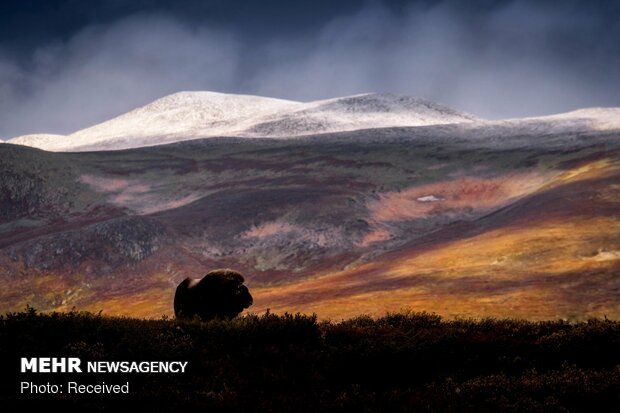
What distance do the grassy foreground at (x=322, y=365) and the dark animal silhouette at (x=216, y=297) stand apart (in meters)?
4.85

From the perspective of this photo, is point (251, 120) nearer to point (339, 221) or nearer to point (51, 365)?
point (339, 221)

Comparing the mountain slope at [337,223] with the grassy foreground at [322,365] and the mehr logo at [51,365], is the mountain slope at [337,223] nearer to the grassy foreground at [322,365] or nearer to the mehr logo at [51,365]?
the grassy foreground at [322,365]

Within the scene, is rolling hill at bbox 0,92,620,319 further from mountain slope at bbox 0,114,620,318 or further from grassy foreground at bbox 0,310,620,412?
grassy foreground at bbox 0,310,620,412

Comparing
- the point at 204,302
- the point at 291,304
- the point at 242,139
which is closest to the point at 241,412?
the point at 204,302

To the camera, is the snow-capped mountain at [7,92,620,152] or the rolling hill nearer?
the rolling hill

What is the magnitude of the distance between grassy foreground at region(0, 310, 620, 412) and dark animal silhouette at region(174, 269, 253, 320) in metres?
4.85

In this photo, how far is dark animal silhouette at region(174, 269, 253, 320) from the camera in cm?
1684

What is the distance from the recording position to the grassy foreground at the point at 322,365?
844 centimetres

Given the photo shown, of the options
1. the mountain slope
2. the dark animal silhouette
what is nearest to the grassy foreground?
the dark animal silhouette

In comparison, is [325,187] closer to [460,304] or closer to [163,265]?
[163,265]

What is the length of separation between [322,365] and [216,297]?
7.26m

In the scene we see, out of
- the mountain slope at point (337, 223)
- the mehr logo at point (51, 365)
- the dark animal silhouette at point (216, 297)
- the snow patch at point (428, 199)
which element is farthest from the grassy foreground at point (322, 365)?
the snow patch at point (428, 199)

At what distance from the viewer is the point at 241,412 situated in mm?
8117

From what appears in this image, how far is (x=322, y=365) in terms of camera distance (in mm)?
10352
